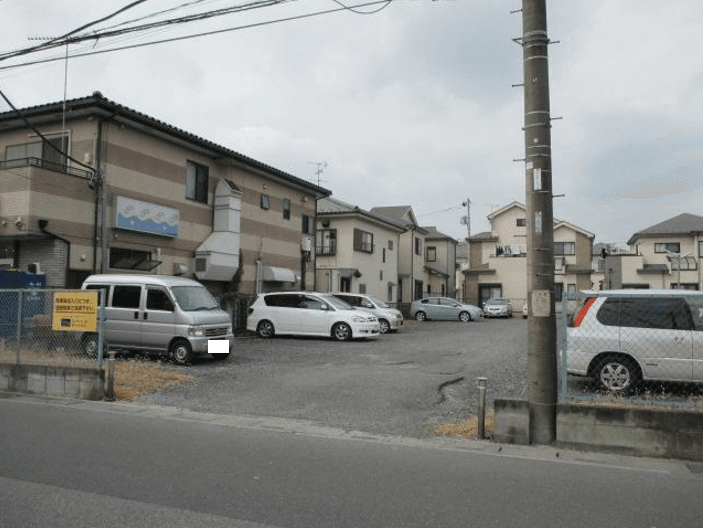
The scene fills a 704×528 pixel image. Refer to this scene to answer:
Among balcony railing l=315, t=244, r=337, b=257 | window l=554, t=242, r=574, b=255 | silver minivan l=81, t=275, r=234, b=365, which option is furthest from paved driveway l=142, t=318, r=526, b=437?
window l=554, t=242, r=574, b=255

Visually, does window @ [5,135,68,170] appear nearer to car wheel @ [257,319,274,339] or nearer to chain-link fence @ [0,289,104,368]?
chain-link fence @ [0,289,104,368]

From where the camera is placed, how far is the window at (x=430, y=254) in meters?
50.7

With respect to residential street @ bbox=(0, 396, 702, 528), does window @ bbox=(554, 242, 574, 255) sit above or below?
above

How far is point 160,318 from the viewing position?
41.2 ft

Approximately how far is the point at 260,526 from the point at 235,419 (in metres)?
3.87

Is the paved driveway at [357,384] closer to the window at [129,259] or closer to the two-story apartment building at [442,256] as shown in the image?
the window at [129,259]

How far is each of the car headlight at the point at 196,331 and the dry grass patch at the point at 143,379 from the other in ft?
2.71

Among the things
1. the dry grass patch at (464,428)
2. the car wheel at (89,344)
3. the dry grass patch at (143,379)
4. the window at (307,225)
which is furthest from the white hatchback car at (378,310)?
the dry grass patch at (464,428)

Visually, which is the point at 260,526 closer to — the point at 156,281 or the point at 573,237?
the point at 156,281

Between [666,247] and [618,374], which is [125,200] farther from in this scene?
[666,247]

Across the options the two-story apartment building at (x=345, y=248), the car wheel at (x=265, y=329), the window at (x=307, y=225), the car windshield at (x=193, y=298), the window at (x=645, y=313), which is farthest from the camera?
the two-story apartment building at (x=345, y=248)

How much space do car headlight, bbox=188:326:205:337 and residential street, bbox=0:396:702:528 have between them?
17.2ft

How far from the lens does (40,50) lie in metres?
10.9

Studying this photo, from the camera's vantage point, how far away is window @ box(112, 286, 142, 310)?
42.3 feet
